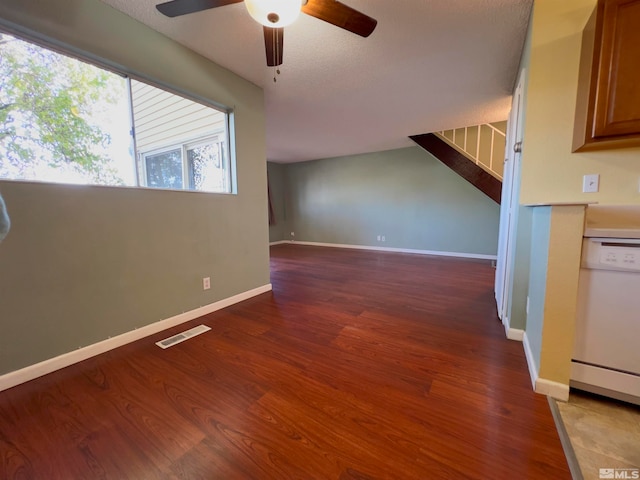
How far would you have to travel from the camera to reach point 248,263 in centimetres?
283

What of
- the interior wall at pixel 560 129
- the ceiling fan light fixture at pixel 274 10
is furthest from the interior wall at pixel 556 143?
the ceiling fan light fixture at pixel 274 10

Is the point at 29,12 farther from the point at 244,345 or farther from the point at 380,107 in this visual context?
the point at 380,107


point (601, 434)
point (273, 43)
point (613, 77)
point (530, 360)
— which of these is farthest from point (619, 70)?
point (273, 43)

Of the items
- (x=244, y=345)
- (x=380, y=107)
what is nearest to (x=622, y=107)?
(x=380, y=107)

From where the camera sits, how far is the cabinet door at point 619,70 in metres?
1.28

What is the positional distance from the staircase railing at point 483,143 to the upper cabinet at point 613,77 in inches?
107

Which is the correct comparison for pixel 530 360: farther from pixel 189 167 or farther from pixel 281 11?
pixel 189 167

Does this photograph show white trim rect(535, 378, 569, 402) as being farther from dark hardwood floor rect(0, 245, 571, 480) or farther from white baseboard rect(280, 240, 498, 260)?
white baseboard rect(280, 240, 498, 260)

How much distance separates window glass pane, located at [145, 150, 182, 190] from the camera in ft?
6.73

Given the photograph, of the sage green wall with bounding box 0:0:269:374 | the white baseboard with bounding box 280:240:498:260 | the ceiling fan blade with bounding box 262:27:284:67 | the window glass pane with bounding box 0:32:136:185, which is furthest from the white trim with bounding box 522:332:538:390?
the white baseboard with bounding box 280:240:498:260

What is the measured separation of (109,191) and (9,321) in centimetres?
90

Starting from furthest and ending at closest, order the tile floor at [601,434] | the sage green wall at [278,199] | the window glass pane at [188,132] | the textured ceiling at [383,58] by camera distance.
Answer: the sage green wall at [278,199], the window glass pane at [188,132], the textured ceiling at [383,58], the tile floor at [601,434]

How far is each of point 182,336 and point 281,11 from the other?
2.21 m

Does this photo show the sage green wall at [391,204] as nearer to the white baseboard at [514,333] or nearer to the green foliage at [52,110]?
the white baseboard at [514,333]
